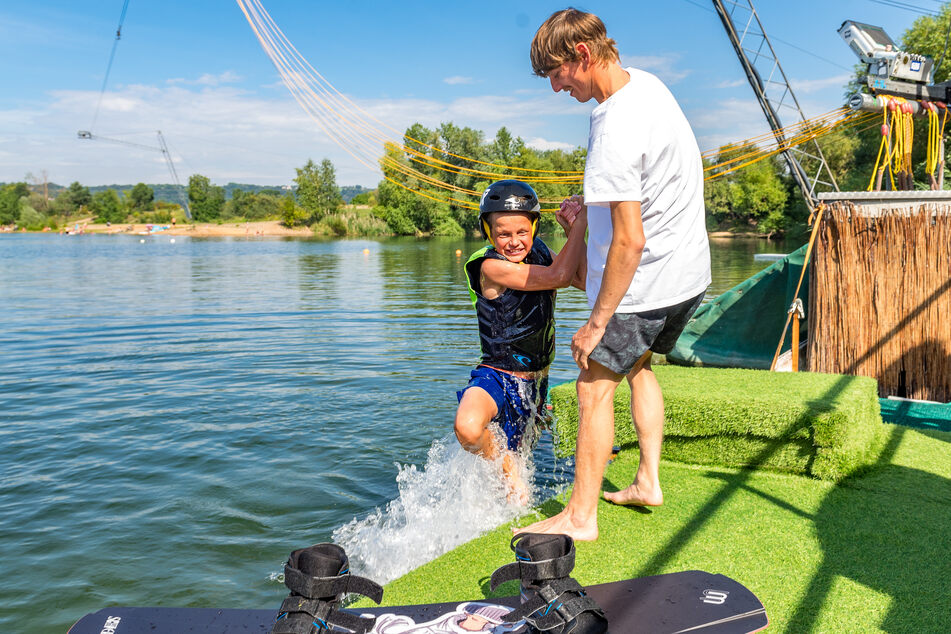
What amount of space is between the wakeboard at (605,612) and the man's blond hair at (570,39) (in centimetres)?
246

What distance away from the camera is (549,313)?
4227 millimetres

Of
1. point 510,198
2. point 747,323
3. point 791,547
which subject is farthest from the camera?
point 747,323

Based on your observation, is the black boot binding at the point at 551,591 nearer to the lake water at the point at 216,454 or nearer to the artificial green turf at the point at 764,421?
the lake water at the point at 216,454

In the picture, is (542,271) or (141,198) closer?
(542,271)

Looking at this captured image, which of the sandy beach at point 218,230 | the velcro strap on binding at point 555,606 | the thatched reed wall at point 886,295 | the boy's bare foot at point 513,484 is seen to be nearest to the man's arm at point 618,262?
the velcro strap on binding at point 555,606

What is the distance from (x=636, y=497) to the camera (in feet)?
12.6

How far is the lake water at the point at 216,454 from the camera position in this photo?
448cm

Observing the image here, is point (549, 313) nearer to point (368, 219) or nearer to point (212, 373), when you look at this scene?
point (212, 373)

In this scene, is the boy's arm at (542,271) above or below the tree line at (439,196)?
below

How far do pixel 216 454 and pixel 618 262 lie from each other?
536cm

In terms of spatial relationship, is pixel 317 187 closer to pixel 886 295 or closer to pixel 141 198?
pixel 141 198

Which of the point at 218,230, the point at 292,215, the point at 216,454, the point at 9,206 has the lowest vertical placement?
the point at 216,454

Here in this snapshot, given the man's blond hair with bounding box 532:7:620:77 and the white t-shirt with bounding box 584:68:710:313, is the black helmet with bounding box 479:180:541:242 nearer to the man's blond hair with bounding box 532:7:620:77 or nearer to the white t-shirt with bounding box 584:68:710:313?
the white t-shirt with bounding box 584:68:710:313

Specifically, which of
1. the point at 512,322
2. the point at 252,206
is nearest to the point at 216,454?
the point at 512,322
